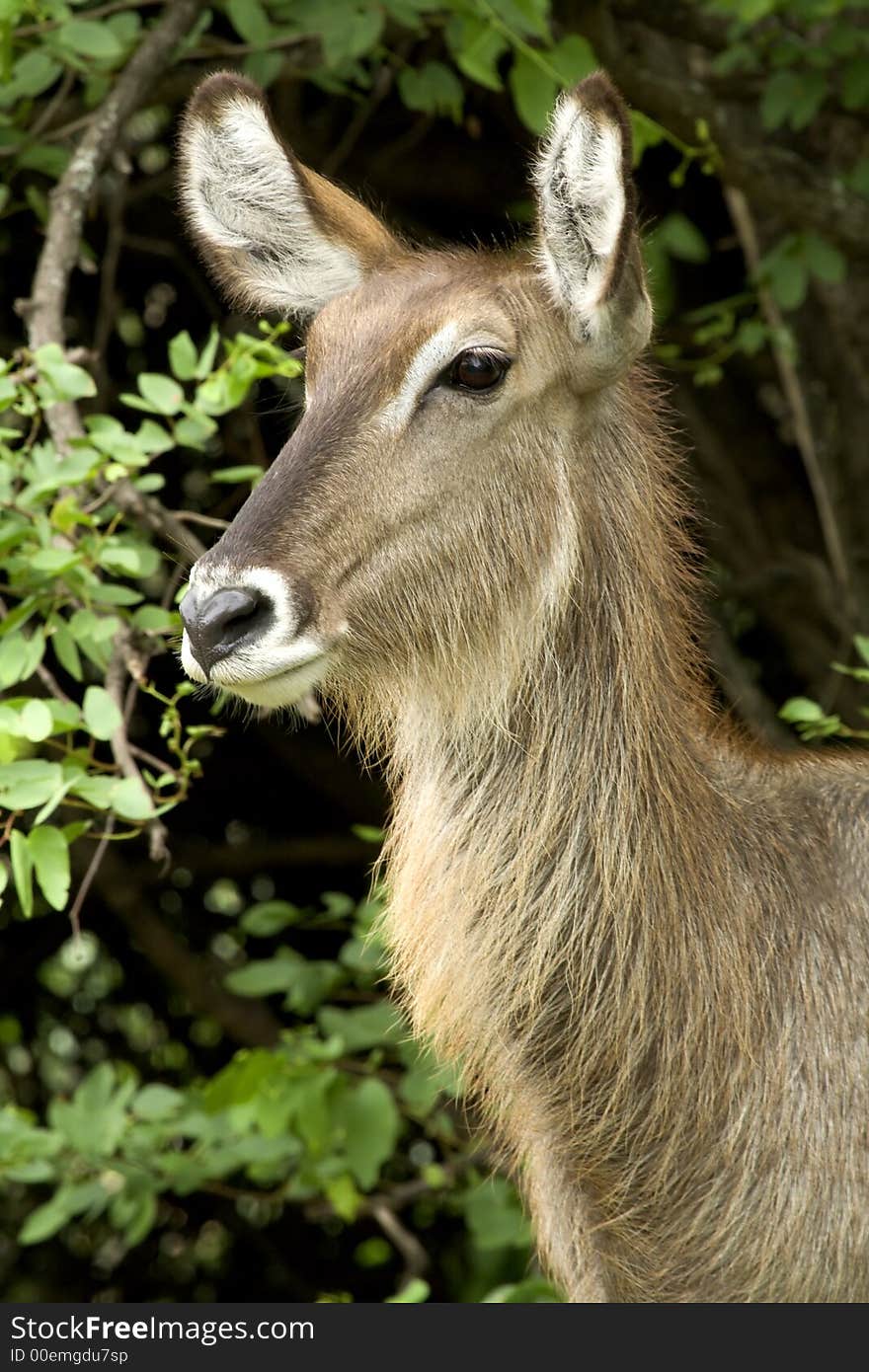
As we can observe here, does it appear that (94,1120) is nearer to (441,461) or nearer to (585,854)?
(585,854)

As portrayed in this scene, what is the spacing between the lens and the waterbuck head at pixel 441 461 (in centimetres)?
296

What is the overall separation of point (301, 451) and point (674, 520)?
0.88 metres

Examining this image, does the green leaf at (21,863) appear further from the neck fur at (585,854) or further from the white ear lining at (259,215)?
the white ear lining at (259,215)

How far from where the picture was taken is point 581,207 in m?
3.12

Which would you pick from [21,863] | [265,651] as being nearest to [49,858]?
[21,863]

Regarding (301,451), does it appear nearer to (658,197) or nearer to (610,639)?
(610,639)

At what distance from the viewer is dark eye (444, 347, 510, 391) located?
124 inches

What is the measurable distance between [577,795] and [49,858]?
0.98m

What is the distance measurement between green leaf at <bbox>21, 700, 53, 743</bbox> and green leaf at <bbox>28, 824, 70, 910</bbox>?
7.2 inches

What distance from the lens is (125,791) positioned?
122 inches

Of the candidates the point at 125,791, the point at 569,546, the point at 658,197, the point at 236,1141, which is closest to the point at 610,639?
the point at 569,546

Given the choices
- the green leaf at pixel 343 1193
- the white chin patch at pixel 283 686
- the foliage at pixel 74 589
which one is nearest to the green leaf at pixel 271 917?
the green leaf at pixel 343 1193

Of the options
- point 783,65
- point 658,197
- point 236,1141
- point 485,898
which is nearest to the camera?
point 485,898

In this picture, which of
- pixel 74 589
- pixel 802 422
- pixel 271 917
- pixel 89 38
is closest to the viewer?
pixel 74 589
